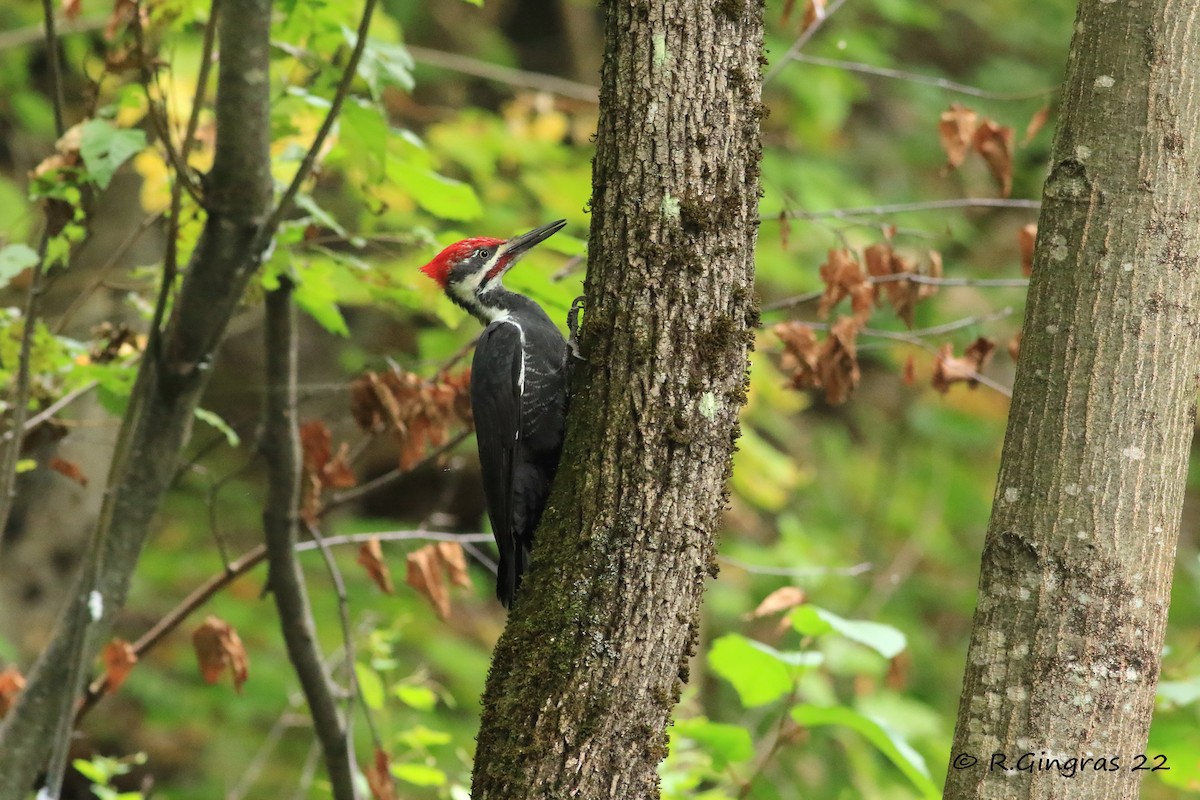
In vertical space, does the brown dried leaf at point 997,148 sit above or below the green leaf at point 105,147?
above

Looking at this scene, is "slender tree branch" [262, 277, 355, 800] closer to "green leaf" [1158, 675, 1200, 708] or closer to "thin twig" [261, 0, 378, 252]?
"thin twig" [261, 0, 378, 252]

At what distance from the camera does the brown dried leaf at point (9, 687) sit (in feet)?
10.7

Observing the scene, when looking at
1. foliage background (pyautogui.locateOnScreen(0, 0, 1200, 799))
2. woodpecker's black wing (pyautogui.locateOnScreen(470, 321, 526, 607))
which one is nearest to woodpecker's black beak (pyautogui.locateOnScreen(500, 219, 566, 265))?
foliage background (pyautogui.locateOnScreen(0, 0, 1200, 799))

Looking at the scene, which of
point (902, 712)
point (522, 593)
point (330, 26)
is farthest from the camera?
point (902, 712)

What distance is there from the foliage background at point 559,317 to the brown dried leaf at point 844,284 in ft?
0.56

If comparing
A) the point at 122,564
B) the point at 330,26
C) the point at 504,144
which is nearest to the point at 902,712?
the point at 504,144

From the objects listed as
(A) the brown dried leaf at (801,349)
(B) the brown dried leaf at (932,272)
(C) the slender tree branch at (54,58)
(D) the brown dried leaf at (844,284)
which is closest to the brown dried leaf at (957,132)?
(B) the brown dried leaf at (932,272)

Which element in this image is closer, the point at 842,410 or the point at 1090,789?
the point at 1090,789

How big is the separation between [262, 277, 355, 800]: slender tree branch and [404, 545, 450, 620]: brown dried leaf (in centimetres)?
43

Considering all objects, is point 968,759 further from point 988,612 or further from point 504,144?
point 504,144

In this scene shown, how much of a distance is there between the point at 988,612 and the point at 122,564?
2.28 m

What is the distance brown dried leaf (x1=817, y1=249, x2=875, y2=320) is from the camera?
310cm

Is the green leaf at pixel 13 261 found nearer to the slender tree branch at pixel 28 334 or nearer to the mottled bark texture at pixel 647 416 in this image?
the slender tree branch at pixel 28 334

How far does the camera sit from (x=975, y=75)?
7664 mm
